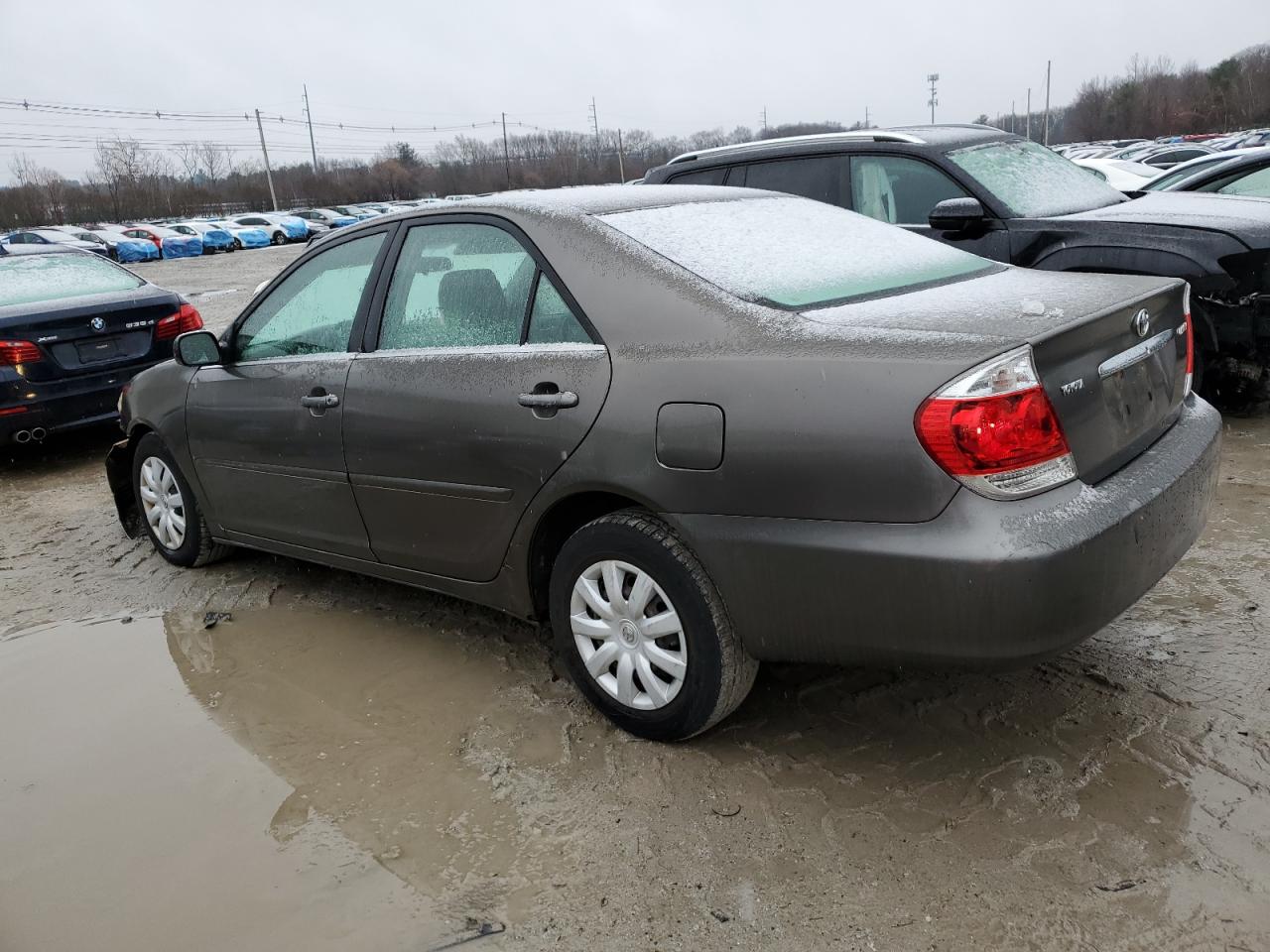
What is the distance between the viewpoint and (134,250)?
35531 millimetres

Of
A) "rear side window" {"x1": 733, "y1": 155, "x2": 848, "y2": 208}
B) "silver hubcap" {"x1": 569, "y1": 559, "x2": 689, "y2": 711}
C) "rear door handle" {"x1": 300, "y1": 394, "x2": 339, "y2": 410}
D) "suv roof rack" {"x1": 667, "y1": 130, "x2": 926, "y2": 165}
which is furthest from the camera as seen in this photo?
"rear side window" {"x1": 733, "y1": 155, "x2": 848, "y2": 208}

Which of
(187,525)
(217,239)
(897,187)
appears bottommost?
(187,525)

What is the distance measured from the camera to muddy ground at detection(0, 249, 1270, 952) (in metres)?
2.31

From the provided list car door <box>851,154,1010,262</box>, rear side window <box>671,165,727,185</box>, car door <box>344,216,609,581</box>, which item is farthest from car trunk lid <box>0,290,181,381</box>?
car door <box>851,154,1010,262</box>

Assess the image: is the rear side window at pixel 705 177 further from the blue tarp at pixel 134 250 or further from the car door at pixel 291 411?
the blue tarp at pixel 134 250

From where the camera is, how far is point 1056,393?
96.1 inches

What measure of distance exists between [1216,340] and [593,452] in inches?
161

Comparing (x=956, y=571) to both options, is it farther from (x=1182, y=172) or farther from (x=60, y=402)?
(x=1182, y=172)

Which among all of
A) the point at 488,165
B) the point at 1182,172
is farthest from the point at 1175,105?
the point at 1182,172

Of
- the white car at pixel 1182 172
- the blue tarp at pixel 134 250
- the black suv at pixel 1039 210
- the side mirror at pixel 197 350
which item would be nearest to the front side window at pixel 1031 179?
the black suv at pixel 1039 210

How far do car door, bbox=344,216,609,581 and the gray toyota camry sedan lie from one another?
0.04 feet

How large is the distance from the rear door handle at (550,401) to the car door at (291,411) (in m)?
0.94

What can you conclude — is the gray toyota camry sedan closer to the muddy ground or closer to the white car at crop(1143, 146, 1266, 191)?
the muddy ground

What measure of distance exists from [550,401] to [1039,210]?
13.3 feet
